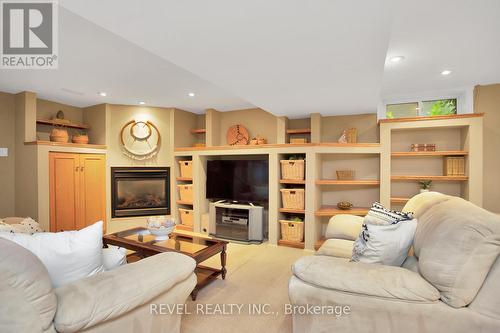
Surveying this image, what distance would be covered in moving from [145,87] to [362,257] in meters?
3.37

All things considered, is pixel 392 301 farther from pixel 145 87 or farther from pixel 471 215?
pixel 145 87

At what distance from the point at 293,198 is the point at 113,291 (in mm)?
2938

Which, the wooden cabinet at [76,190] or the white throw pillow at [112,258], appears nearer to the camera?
the white throw pillow at [112,258]

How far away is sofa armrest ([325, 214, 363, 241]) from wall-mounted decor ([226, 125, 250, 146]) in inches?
96.3

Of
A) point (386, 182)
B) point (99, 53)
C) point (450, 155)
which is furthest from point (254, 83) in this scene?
point (450, 155)

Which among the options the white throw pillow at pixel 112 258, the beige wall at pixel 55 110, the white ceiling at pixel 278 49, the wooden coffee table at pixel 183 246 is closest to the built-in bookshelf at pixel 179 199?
the white ceiling at pixel 278 49

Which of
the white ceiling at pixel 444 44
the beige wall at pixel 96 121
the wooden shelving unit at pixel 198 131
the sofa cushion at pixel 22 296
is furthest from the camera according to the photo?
the wooden shelving unit at pixel 198 131

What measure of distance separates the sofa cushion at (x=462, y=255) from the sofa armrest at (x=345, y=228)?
46.1 inches

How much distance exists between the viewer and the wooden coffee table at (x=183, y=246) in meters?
2.39

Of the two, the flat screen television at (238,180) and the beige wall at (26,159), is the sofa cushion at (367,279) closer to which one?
the flat screen television at (238,180)

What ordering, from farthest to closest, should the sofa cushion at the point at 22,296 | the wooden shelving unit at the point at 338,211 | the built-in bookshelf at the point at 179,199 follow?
the built-in bookshelf at the point at 179,199 < the wooden shelving unit at the point at 338,211 < the sofa cushion at the point at 22,296

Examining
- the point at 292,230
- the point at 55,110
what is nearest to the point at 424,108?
the point at 292,230

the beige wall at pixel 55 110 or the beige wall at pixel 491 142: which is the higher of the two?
the beige wall at pixel 55 110

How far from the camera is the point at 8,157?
155 inches
